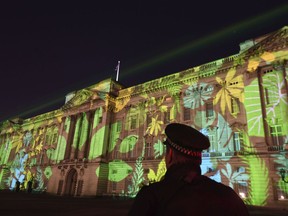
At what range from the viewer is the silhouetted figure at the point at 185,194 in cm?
179

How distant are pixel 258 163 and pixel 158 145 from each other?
43.7 ft

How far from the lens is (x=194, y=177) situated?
6.66ft

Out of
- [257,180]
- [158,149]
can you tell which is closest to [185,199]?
[257,180]

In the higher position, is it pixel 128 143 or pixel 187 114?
pixel 187 114

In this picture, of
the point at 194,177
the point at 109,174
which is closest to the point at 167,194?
the point at 194,177

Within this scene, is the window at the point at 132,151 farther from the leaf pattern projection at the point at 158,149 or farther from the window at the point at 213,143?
the window at the point at 213,143

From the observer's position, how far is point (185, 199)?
182 cm

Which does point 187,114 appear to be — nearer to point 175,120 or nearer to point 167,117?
point 175,120

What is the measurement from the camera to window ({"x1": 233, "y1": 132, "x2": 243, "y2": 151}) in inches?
1004

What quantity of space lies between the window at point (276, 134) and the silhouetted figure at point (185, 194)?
80.5 ft

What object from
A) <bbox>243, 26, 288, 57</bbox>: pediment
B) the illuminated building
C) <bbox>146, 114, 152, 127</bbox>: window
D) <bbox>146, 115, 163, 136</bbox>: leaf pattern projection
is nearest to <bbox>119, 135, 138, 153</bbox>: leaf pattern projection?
the illuminated building

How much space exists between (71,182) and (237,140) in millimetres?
28885

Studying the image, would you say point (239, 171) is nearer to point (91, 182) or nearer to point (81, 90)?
point (91, 182)

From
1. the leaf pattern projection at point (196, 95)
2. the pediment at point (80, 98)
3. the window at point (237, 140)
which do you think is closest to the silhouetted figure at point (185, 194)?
the window at point (237, 140)
